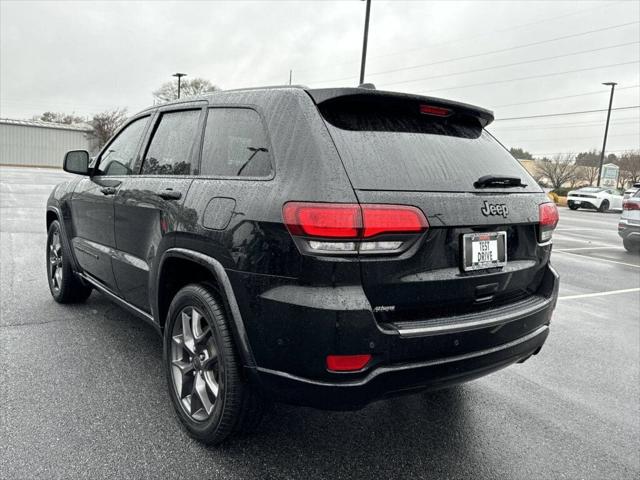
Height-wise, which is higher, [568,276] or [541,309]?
[541,309]

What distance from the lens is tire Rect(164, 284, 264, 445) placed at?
239 centimetres

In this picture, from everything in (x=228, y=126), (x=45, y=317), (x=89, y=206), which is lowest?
(x=45, y=317)

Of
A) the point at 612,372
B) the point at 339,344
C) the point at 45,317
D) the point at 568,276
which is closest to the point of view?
the point at 339,344

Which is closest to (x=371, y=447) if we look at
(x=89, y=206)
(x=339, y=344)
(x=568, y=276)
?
(x=339, y=344)

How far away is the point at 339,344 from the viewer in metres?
2.04

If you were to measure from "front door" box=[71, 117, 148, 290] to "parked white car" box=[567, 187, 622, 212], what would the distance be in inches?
1145

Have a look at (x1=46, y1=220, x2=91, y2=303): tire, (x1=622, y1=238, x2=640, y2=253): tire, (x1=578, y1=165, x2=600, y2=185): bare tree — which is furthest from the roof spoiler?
(x1=578, y1=165, x2=600, y2=185): bare tree

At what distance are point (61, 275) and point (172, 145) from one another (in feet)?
7.83

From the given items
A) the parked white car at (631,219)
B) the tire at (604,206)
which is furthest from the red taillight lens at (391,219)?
the tire at (604,206)

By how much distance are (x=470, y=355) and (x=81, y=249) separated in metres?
3.26

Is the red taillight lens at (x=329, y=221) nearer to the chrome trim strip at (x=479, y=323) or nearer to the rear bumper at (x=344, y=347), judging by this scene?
the rear bumper at (x=344, y=347)

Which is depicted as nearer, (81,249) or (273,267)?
(273,267)

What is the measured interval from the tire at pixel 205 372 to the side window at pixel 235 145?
0.63 m

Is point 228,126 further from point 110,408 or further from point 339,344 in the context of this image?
point 110,408
